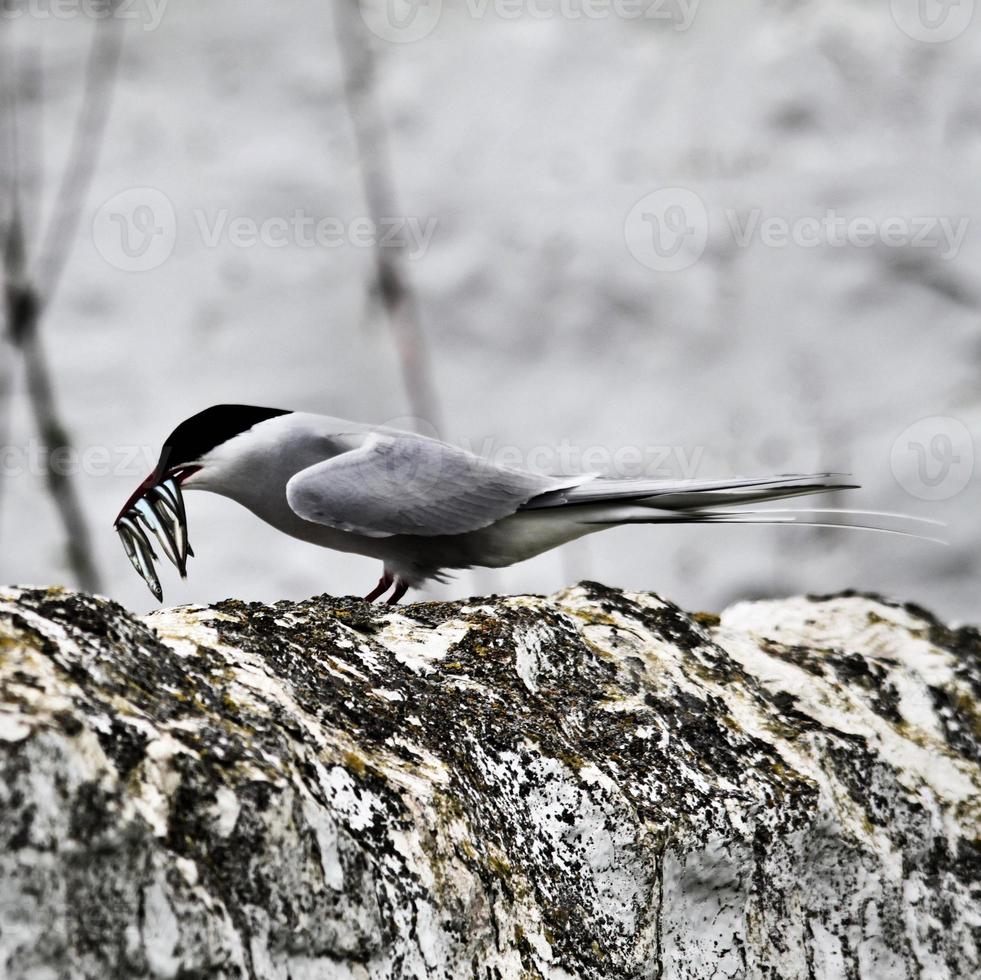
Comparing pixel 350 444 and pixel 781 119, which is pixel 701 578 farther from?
pixel 350 444

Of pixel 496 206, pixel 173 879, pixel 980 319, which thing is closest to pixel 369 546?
pixel 173 879

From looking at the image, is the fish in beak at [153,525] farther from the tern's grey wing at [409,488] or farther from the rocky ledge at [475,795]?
the rocky ledge at [475,795]

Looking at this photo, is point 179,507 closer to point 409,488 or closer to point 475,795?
point 409,488

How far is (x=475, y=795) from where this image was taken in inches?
78.4

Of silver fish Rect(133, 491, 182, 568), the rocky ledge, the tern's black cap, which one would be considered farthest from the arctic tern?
the rocky ledge

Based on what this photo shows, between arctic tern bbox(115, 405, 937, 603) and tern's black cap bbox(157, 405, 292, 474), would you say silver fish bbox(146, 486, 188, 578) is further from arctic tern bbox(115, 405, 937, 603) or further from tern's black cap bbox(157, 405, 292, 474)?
tern's black cap bbox(157, 405, 292, 474)

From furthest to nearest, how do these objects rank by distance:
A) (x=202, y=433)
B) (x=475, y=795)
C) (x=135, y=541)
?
(x=202, y=433), (x=135, y=541), (x=475, y=795)

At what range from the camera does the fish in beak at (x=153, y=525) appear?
9.69ft

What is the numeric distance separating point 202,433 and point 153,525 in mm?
471

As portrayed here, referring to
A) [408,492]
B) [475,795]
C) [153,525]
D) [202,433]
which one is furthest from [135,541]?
[475,795]

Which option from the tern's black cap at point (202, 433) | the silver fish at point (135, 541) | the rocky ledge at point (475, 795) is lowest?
the rocky ledge at point (475, 795)

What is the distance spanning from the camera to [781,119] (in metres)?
8.10

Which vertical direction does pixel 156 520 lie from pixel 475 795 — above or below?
above

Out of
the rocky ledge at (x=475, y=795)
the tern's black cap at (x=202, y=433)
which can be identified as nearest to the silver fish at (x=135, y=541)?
the tern's black cap at (x=202, y=433)
